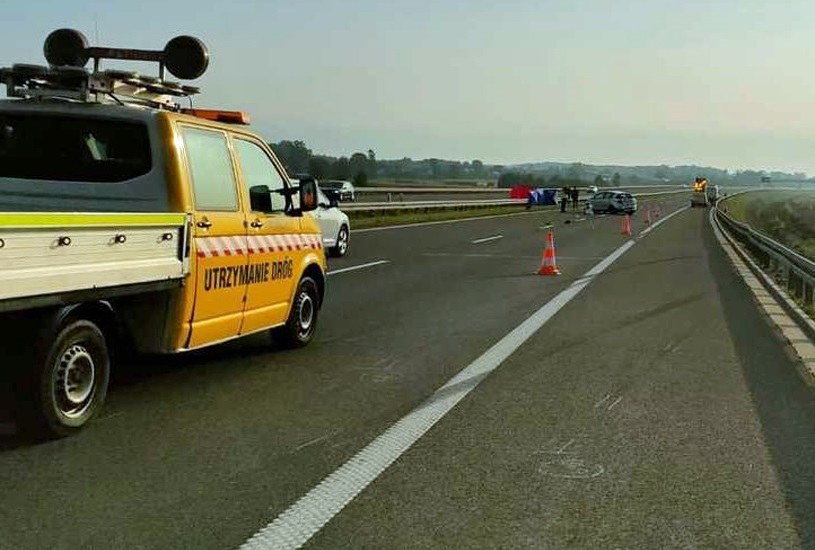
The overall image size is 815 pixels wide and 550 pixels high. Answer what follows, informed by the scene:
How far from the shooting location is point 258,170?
314 inches

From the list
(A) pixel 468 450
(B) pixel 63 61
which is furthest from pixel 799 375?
(B) pixel 63 61

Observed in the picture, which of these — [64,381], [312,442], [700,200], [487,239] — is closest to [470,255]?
[487,239]

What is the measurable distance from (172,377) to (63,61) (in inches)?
118

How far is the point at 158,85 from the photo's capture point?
726cm

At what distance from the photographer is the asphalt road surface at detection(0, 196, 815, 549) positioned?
14.2ft

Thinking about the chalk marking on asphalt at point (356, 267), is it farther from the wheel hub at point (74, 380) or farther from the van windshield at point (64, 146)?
the wheel hub at point (74, 380)

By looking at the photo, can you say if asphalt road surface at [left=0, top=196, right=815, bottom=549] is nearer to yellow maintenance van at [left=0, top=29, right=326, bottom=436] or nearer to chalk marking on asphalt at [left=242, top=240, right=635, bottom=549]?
chalk marking on asphalt at [left=242, top=240, right=635, bottom=549]

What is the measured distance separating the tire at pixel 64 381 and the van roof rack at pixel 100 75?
6.64 ft

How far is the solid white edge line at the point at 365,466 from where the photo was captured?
4.18 meters

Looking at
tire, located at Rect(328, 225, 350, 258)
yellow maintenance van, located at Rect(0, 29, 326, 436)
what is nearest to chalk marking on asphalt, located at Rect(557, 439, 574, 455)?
yellow maintenance van, located at Rect(0, 29, 326, 436)

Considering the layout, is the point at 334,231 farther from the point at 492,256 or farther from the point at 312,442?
the point at 312,442

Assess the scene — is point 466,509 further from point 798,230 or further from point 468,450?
point 798,230

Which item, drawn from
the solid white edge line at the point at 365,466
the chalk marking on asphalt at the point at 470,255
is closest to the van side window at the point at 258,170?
the solid white edge line at the point at 365,466

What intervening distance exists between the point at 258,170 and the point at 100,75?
5.27ft
